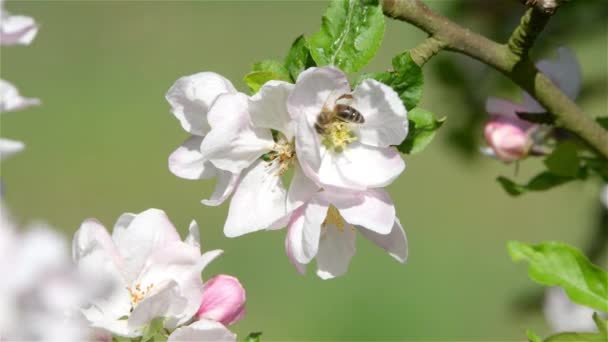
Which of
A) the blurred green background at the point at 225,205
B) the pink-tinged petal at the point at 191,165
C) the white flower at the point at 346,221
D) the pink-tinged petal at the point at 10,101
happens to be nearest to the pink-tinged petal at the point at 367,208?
the white flower at the point at 346,221

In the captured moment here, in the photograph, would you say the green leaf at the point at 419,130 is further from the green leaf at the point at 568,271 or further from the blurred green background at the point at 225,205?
the blurred green background at the point at 225,205

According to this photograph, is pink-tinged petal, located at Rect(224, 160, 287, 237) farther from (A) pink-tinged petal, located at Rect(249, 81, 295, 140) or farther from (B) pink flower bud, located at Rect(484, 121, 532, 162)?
(B) pink flower bud, located at Rect(484, 121, 532, 162)

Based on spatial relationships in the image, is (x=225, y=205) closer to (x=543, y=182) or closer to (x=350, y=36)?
(x=543, y=182)

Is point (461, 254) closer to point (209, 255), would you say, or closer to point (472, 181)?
point (472, 181)

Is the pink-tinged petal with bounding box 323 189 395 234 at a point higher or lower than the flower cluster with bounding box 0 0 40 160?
lower

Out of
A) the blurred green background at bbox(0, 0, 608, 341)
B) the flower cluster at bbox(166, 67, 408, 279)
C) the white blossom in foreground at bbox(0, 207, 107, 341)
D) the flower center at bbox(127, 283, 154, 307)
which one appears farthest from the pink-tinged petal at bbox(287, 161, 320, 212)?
the blurred green background at bbox(0, 0, 608, 341)

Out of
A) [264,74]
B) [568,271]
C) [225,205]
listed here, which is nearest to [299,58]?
[264,74]
